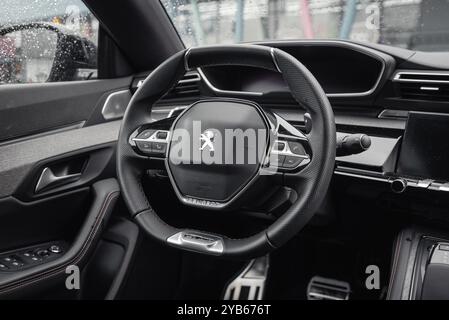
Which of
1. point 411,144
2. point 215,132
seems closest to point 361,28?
point 411,144

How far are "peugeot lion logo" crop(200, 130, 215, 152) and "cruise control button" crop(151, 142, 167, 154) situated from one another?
0.13 m

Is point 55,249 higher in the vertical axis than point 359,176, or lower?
lower

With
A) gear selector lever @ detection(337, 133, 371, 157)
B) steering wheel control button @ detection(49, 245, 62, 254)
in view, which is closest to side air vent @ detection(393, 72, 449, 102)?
gear selector lever @ detection(337, 133, 371, 157)

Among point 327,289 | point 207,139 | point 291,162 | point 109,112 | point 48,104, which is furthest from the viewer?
point 109,112

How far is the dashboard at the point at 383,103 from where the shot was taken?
1.43 metres

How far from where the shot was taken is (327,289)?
189 cm

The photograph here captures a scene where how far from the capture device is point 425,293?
1.39m

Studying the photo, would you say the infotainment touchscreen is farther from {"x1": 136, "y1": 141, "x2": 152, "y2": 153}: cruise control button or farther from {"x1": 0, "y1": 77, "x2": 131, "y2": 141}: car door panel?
{"x1": 0, "y1": 77, "x2": 131, "y2": 141}: car door panel

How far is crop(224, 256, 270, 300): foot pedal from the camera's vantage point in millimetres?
1940

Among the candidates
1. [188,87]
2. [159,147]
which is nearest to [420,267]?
[159,147]

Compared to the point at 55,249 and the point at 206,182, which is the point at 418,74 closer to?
the point at 206,182

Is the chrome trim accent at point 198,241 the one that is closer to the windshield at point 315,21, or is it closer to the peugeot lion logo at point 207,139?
the peugeot lion logo at point 207,139

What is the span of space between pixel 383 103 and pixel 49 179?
3.94 feet
